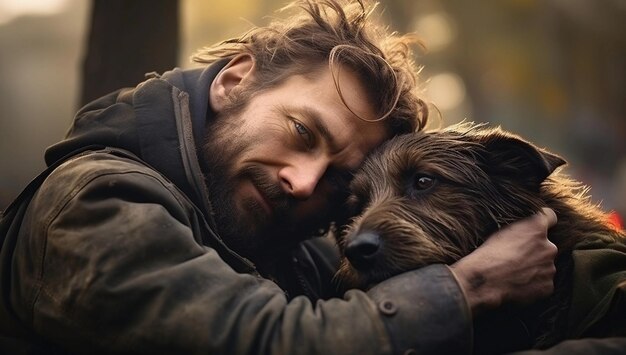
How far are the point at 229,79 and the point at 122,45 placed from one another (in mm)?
1622

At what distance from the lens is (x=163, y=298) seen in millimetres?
2518

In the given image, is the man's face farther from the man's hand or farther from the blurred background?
the blurred background

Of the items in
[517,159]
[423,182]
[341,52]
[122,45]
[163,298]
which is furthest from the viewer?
[122,45]

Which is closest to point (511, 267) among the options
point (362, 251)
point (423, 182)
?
point (362, 251)

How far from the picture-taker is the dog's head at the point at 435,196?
11.0 feet

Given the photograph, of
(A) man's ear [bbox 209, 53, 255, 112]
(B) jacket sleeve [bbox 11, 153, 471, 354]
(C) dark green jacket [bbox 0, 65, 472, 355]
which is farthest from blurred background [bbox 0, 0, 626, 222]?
(B) jacket sleeve [bbox 11, 153, 471, 354]

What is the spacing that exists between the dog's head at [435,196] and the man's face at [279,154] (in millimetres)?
261

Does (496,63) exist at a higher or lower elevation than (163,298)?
lower

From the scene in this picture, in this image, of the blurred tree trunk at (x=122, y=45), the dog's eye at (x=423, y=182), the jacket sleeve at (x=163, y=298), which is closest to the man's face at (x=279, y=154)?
the dog's eye at (x=423, y=182)

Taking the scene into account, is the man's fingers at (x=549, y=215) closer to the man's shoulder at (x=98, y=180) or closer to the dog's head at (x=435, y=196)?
the dog's head at (x=435, y=196)

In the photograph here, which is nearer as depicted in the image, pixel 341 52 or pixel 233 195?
pixel 233 195

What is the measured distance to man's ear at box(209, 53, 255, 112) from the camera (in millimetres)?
3994

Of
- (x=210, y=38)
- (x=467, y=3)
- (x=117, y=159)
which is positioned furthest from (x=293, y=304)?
(x=467, y=3)

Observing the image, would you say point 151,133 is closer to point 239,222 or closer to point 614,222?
point 239,222
